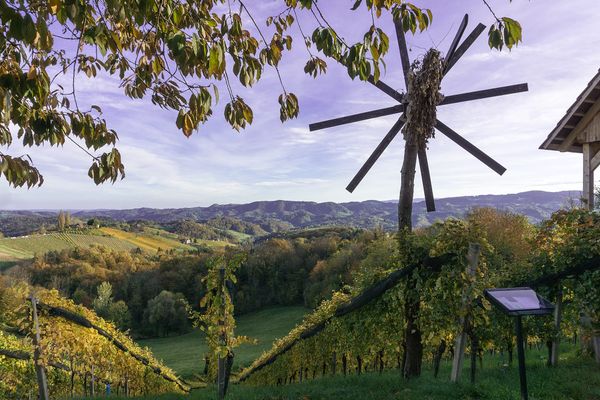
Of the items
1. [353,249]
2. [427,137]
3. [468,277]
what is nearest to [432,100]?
[427,137]

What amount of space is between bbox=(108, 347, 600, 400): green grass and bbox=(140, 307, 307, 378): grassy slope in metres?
21.9

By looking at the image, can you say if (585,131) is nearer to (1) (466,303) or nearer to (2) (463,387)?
(1) (466,303)

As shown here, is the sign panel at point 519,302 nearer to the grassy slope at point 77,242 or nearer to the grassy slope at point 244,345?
the grassy slope at point 244,345

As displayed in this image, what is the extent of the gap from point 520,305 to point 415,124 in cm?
Answer: 279

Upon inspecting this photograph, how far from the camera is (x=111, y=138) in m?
3.39

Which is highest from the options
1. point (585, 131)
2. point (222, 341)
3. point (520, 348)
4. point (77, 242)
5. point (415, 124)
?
point (585, 131)

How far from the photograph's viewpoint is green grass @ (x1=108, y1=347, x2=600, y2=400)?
4988mm

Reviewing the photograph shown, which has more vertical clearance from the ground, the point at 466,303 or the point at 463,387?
the point at 466,303

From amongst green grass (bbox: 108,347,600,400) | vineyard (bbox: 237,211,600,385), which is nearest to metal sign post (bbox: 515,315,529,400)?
green grass (bbox: 108,347,600,400)

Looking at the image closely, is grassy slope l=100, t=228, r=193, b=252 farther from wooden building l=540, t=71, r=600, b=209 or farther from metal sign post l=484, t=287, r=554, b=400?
metal sign post l=484, t=287, r=554, b=400

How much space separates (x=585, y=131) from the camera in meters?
8.62

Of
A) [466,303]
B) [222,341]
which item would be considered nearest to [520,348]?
[466,303]

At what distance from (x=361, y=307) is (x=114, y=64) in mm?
5034

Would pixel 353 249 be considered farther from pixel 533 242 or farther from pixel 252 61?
pixel 252 61
